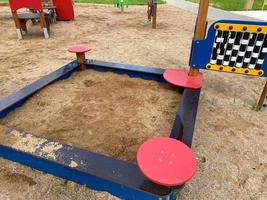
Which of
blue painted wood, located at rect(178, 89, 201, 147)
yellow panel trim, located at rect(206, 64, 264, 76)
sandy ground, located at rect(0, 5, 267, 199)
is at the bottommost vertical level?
sandy ground, located at rect(0, 5, 267, 199)

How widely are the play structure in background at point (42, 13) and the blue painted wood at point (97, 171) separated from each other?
3.18 m

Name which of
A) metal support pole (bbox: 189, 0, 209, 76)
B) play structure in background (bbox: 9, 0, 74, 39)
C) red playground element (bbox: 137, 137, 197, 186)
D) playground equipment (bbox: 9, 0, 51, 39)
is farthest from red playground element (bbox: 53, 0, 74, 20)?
red playground element (bbox: 137, 137, 197, 186)

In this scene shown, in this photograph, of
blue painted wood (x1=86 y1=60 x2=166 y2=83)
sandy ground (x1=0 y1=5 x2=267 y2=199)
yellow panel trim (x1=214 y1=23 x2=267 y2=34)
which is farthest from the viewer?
blue painted wood (x1=86 y1=60 x2=166 y2=83)

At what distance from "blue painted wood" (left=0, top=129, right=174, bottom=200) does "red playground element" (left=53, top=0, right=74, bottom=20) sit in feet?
15.6

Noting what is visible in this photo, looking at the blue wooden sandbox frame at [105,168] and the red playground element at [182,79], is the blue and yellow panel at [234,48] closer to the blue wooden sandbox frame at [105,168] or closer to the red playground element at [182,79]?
the red playground element at [182,79]

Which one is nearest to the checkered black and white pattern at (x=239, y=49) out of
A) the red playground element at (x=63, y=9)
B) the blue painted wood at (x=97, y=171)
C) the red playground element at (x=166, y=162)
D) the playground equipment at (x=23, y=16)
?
the red playground element at (x=166, y=162)

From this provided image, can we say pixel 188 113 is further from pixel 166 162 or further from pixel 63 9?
pixel 63 9

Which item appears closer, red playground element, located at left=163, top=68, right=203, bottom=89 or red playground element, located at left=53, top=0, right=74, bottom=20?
red playground element, located at left=163, top=68, right=203, bottom=89

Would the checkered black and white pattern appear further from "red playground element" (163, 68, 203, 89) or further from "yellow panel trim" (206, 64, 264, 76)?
"red playground element" (163, 68, 203, 89)

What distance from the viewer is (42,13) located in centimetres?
389

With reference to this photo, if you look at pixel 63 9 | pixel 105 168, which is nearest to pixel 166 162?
pixel 105 168

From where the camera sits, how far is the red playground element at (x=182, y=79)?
77.9 inches

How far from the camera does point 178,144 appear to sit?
113cm

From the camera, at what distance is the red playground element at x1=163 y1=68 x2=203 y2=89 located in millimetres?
1978
